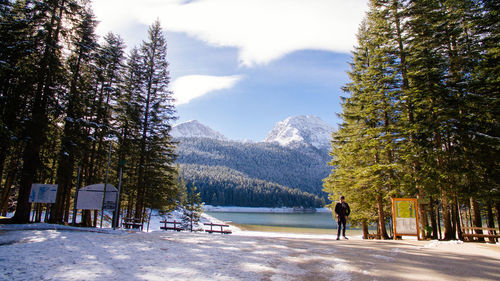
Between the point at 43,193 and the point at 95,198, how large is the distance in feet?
8.18

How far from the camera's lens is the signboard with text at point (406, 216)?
12.5 metres

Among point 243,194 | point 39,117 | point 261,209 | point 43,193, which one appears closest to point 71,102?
point 39,117

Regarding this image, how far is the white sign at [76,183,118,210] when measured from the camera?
46.5 ft

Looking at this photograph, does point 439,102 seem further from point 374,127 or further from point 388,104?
point 374,127

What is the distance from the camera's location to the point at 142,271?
17.5 ft

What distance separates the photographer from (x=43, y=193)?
44.5 ft

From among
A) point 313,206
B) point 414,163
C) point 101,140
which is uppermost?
point 101,140

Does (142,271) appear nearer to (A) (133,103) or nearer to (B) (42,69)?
(B) (42,69)

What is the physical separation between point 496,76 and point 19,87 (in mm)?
24323

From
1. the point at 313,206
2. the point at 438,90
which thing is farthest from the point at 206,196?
the point at 438,90

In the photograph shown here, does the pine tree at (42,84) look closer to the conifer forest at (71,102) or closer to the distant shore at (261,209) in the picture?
the conifer forest at (71,102)

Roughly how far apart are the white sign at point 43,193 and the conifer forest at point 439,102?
18121 mm

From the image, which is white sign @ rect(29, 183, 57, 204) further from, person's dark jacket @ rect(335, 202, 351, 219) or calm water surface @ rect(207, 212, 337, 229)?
calm water surface @ rect(207, 212, 337, 229)

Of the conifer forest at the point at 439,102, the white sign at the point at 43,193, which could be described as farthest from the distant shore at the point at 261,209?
the conifer forest at the point at 439,102
